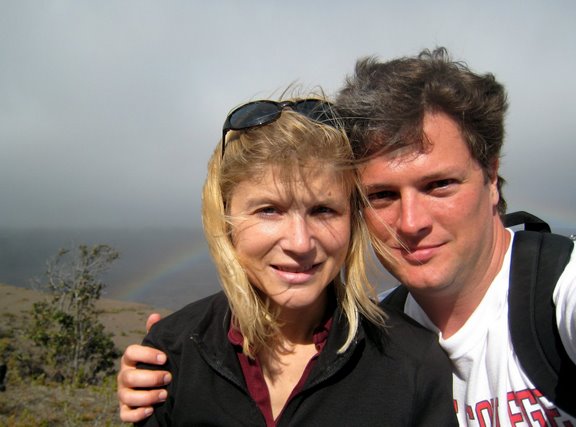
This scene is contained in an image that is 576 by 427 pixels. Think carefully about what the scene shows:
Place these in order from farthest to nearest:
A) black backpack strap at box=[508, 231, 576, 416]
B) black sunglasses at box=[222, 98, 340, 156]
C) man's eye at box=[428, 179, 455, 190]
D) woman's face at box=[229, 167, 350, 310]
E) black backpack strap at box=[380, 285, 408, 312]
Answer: black backpack strap at box=[380, 285, 408, 312] < man's eye at box=[428, 179, 455, 190] < black sunglasses at box=[222, 98, 340, 156] < woman's face at box=[229, 167, 350, 310] < black backpack strap at box=[508, 231, 576, 416]

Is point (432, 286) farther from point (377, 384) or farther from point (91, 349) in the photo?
point (91, 349)

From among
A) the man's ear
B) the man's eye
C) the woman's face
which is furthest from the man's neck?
the woman's face

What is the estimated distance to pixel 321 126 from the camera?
2.21m

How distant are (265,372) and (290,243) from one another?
80 cm

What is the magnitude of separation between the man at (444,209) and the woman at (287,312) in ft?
0.52

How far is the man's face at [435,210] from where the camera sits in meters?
2.25

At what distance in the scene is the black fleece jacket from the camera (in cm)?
194

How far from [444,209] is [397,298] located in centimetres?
98

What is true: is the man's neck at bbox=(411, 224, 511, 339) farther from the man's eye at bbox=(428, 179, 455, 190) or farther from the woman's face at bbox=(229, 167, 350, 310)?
the woman's face at bbox=(229, 167, 350, 310)

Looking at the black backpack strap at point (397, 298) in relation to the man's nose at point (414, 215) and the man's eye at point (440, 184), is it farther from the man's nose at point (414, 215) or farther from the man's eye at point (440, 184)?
the man's eye at point (440, 184)

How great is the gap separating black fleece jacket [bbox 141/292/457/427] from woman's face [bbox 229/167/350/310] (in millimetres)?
330

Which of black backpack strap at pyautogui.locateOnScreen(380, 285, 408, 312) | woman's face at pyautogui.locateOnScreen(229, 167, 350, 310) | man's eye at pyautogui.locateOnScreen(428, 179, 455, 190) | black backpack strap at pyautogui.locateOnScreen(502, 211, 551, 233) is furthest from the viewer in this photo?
black backpack strap at pyautogui.locateOnScreen(380, 285, 408, 312)

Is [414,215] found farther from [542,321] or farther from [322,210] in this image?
[542,321]

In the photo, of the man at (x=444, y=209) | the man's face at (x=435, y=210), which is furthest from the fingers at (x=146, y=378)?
the man's face at (x=435, y=210)
